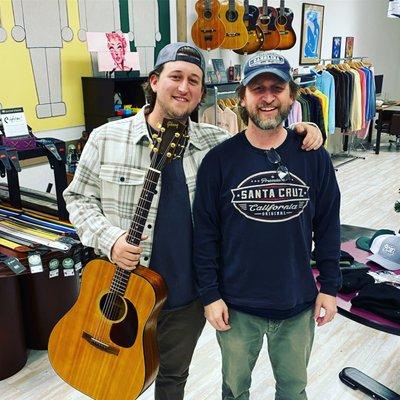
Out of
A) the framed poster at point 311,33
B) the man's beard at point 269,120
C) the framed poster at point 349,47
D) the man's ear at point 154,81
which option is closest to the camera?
the man's beard at point 269,120

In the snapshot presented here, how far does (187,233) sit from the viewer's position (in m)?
1.39

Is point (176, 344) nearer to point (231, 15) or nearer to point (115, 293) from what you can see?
point (115, 293)

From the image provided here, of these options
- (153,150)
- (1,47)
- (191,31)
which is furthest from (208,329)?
(191,31)

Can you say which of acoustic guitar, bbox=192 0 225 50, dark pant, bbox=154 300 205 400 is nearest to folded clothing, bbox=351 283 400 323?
dark pant, bbox=154 300 205 400

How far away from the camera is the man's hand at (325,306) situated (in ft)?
4.56

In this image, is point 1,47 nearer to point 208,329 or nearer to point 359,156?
point 208,329

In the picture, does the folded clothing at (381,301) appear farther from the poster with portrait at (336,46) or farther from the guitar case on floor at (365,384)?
the poster with portrait at (336,46)

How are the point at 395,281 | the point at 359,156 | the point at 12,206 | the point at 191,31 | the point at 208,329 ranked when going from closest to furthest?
the point at 395,281 → the point at 12,206 → the point at 208,329 → the point at 191,31 → the point at 359,156

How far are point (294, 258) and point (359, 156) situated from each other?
6.31 metres

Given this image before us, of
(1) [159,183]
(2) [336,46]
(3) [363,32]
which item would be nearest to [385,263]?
(1) [159,183]

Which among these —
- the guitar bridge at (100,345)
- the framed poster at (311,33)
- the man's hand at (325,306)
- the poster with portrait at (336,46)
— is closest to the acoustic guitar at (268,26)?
the framed poster at (311,33)

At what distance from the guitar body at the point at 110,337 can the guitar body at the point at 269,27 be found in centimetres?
406

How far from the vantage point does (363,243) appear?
1957 millimetres

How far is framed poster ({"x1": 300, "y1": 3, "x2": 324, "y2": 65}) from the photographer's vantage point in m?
6.08
